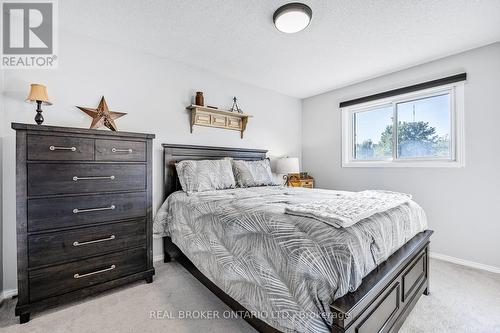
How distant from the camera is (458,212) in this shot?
2.62m

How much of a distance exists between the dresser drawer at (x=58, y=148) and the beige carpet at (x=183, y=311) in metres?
1.16

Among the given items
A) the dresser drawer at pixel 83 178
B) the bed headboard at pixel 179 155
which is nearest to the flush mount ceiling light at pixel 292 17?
the bed headboard at pixel 179 155

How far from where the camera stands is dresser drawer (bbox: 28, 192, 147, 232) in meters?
1.58

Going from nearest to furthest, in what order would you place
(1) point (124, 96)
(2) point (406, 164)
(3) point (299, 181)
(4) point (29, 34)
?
1. (4) point (29, 34)
2. (1) point (124, 96)
3. (2) point (406, 164)
4. (3) point (299, 181)

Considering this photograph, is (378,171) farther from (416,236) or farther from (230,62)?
(230,62)

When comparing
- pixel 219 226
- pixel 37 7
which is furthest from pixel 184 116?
pixel 219 226

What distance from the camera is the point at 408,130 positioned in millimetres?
3154

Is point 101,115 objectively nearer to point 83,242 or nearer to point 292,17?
point 83,242

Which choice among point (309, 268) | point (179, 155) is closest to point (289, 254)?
point (309, 268)

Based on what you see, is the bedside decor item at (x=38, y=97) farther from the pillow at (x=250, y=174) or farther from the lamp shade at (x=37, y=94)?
the pillow at (x=250, y=174)

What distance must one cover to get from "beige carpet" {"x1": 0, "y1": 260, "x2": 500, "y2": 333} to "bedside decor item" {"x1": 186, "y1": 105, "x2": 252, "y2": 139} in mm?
1943

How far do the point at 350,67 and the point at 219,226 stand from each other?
9.06ft

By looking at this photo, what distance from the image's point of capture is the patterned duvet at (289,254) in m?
1.01

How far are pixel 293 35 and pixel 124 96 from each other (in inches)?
76.5
